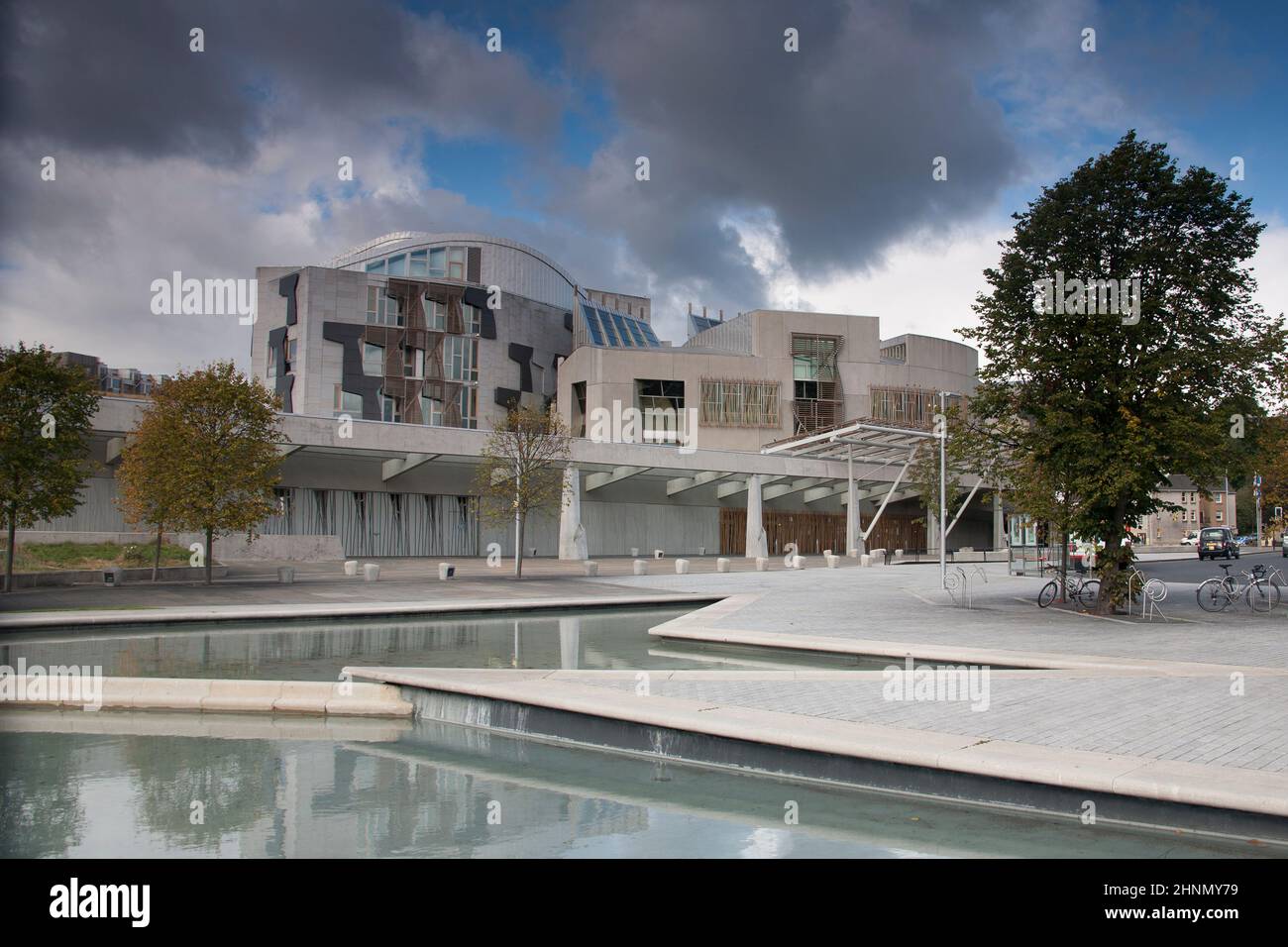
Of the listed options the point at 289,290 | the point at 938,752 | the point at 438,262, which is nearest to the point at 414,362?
the point at 289,290

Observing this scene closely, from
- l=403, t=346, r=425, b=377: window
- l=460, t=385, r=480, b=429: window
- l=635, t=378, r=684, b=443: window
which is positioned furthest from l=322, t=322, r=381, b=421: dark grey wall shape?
l=635, t=378, r=684, b=443: window

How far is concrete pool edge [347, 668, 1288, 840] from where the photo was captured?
19.0 ft

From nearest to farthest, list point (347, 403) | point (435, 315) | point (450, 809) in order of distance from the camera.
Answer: point (450, 809)
point (347, 403)
point (435, 315)

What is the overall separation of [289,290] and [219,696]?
183ft

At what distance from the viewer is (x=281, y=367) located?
61.2 m

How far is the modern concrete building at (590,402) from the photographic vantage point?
42.9 metres

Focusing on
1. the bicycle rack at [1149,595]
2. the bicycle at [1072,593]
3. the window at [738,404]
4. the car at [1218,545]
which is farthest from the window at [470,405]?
the bicycle rack at [1149,595]

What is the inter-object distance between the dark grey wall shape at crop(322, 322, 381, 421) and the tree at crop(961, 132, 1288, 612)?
4618 cm

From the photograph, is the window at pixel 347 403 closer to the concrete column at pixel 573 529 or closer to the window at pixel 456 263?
the window at pixel 456 263

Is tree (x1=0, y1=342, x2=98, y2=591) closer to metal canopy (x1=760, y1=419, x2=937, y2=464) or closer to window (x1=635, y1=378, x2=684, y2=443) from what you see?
metal canopy (x1=760, y1=419, x2=937, y2=464)

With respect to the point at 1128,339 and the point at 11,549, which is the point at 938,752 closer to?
the point at 1128,339

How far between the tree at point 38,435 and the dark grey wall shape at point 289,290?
37.8 meters
